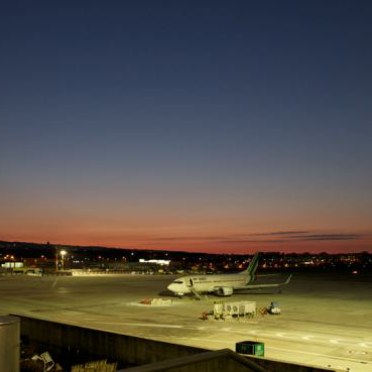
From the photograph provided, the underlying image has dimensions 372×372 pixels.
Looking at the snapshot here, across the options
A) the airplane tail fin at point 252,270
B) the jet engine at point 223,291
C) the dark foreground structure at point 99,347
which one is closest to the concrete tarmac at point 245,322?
the jet engine at point 223,291

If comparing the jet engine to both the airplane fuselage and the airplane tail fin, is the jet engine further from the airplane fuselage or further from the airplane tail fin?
the airplane tail fin

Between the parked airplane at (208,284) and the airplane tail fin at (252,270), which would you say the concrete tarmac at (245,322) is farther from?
the airplane tail fin at (252,270)

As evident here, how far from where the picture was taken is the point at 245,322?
4259cm

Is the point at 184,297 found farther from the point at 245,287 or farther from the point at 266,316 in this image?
the point at 266,316

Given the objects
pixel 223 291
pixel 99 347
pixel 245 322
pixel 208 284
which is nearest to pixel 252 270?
pixel 223 291

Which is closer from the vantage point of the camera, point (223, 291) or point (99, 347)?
point (99, 347)

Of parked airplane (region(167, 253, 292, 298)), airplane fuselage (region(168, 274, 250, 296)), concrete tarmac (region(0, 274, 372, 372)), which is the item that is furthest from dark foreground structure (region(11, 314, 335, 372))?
parked airplane (region(167, 253, 292, 298))

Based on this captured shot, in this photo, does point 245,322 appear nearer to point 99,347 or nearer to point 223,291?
point 99,347

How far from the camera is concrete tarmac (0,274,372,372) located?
31.2 metres

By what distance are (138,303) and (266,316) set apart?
16.9 m

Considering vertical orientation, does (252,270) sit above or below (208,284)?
above

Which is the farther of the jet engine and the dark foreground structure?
the jet engine

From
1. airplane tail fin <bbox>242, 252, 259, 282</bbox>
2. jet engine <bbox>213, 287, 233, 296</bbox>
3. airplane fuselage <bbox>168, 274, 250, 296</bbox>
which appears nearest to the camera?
airplane fuselage <bbox>168, 274, 250, 296</bbox>

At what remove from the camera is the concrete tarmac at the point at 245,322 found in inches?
1227
